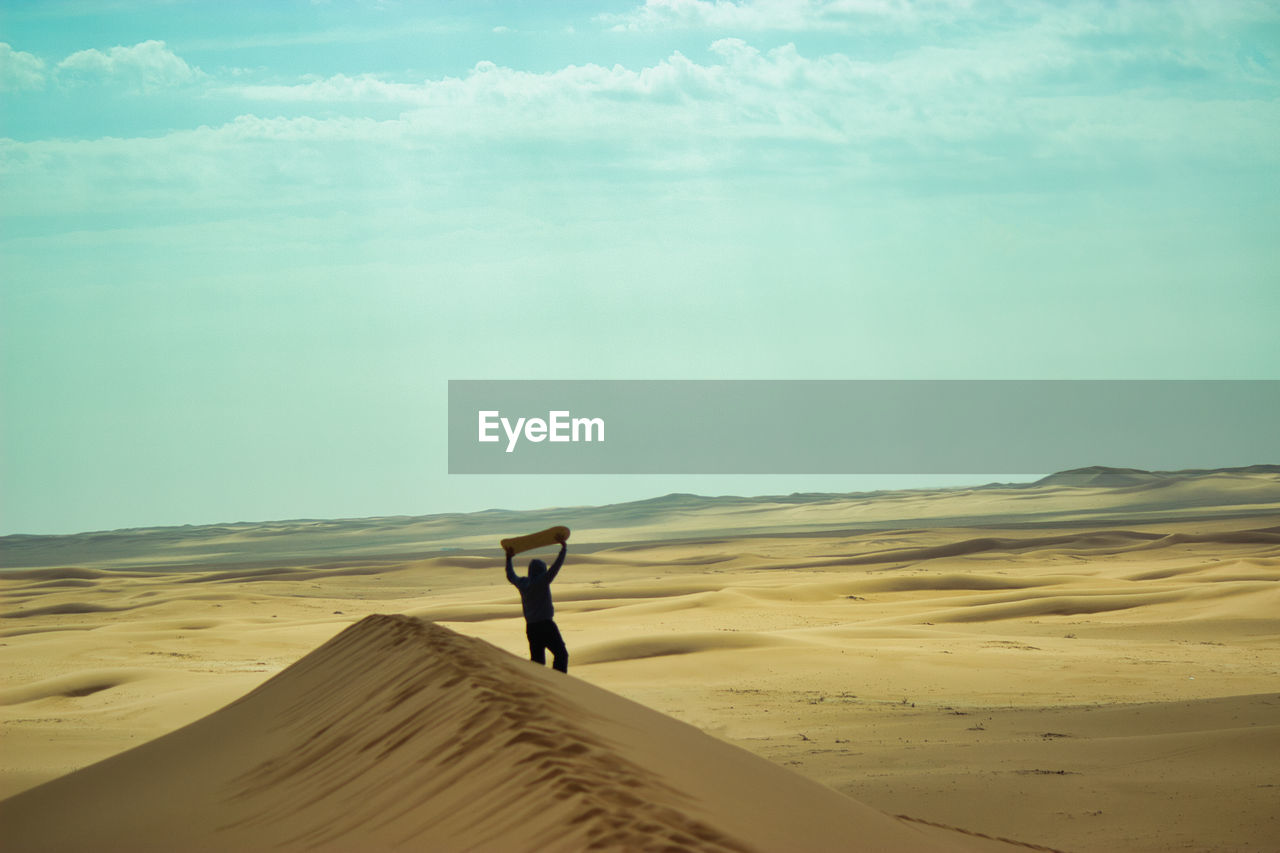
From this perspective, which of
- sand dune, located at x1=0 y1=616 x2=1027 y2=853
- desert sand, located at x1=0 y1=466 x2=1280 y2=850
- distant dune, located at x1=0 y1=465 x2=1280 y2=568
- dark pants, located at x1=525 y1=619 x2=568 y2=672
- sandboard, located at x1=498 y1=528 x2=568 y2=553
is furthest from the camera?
Answer: distant dune, located at x1=0 y1=465 x2=1280 y2=568

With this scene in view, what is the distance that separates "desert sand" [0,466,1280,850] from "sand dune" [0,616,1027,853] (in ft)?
0.07

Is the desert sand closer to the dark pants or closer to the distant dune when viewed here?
the dark pants

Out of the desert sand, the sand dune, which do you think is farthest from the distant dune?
the sand dune

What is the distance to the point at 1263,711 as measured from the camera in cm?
1015

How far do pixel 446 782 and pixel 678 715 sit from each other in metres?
7.66

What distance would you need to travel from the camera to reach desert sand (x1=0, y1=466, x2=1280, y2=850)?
487cm

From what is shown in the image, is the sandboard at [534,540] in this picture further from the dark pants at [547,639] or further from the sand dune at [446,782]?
→ the sand dune at [446,782]

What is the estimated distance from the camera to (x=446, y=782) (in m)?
4.81

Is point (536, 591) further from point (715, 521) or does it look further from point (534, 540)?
point (715, 521)

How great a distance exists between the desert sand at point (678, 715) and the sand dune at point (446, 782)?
0.02 metres

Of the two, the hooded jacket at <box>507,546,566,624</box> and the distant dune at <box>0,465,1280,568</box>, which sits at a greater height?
the hooded jacket at <box>507,546,566,624</box>

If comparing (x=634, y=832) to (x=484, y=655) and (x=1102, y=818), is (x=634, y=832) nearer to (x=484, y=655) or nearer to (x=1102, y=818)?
(x=484, y=655)

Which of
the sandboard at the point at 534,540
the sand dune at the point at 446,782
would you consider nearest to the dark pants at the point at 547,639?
the sandboard at the point at 534,540

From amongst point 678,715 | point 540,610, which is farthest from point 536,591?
point 678,715
